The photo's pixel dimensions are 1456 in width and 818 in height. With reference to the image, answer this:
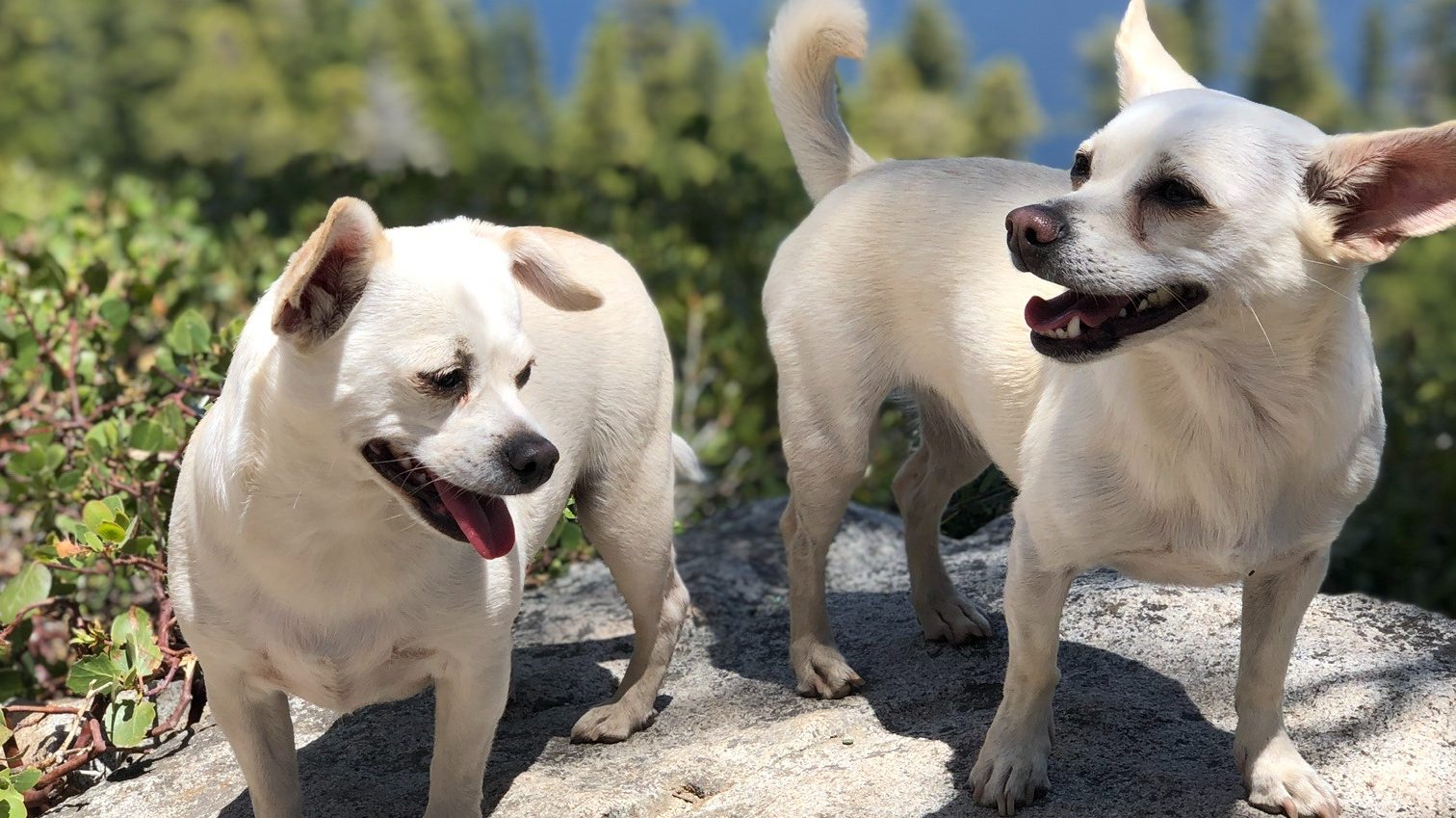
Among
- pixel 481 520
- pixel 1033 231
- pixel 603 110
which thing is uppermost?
pixel 1033 231

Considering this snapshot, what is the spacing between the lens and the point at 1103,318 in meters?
2.40

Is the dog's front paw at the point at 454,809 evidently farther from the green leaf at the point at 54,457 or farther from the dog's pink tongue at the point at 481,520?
the green leaf at the point at 54,457

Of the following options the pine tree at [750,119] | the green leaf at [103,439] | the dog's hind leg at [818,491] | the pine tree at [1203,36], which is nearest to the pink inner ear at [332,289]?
the dog's hind leg at [818,491]

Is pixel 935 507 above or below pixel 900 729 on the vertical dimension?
above

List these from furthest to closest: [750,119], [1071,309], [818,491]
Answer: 1. [750,119]
2. [818,491]
3. [1071,309]

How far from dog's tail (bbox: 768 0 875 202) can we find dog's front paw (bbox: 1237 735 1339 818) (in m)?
1.74

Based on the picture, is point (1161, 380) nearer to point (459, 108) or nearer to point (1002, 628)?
point (1002, 628)

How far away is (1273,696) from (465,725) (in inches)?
60.8

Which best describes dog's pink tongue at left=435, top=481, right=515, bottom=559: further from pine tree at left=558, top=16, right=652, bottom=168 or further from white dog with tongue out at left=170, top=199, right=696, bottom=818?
pine tree at left=558, top=16, right=652, bottom=168

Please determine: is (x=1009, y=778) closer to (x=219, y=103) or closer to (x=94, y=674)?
(x=94, y=674)

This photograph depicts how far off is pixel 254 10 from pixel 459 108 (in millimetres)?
2007

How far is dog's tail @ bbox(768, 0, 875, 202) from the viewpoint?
3459mm

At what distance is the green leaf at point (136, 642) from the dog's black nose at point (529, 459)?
4.43ft

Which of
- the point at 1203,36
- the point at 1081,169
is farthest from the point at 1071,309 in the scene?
the point at 1203,36
